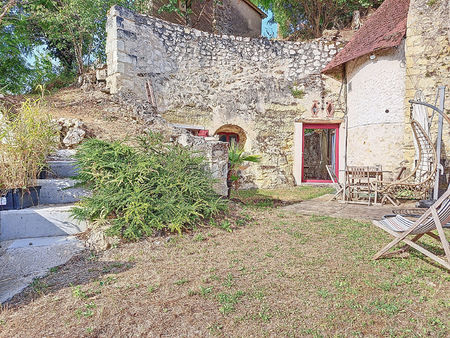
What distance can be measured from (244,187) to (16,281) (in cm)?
724

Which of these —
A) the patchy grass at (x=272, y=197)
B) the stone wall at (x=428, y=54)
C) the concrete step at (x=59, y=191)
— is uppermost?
the stone wall at (x=428, y=54)

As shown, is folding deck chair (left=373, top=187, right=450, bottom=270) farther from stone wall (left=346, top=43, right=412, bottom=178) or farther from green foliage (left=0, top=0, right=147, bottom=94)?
green foliage (left=0, top=0, right=147, bottom=94)

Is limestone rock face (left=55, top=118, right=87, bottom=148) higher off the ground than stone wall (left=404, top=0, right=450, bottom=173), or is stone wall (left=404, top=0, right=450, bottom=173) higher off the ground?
stone wall (left=404, top=0, right=450, bottom=173)

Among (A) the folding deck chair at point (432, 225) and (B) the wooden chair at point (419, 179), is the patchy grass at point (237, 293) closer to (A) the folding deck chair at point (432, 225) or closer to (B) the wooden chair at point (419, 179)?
(A) the folding deck chair at point (432, 225)

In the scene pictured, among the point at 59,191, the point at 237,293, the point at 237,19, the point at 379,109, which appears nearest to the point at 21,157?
the point at 59,191

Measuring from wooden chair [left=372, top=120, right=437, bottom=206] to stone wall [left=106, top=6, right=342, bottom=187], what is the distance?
3.59 metres

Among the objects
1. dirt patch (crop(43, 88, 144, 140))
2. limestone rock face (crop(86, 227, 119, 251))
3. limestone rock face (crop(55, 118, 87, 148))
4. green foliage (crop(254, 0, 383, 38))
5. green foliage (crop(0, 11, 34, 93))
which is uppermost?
green foliage (crop(254, 0, 383, 38))

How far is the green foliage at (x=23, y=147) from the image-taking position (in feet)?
11.3

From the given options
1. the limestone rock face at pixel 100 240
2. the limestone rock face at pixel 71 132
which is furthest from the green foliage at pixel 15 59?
the limestone rock face at pixel 100 240

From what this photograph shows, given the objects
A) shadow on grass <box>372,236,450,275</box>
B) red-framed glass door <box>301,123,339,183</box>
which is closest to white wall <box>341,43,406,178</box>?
red-framed glass door <box>301,123,339,183</box>

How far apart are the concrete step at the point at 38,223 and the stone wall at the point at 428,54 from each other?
7.36m

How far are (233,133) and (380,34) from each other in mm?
5123

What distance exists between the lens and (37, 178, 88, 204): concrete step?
387cm

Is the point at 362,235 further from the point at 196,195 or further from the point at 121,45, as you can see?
the point at 121,45
